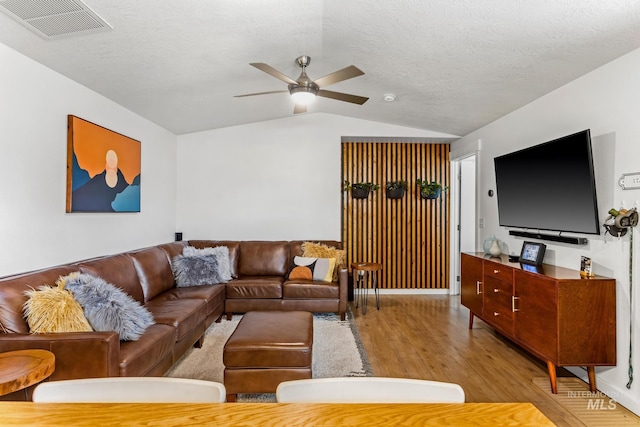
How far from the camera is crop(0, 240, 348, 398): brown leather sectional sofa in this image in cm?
198

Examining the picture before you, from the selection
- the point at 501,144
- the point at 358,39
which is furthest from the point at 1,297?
the point at 501,144

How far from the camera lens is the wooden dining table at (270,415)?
2.29 ft

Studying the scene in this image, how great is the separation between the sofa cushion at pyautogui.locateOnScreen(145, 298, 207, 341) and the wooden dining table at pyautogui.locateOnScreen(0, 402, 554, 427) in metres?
2.15

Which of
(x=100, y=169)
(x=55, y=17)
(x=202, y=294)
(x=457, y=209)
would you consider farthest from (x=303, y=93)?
(x=457, y=209)

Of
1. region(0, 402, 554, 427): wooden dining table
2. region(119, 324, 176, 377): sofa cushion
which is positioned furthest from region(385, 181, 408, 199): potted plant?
region(0, 402, 554, 427): wooden dining table

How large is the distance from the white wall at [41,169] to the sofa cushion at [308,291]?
1.92 metres

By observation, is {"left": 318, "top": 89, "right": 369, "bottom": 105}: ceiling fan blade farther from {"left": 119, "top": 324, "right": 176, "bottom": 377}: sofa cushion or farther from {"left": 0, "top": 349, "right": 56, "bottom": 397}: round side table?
{"left": 0, "top": 349, "right": 56, "bottom": 397}: round side table

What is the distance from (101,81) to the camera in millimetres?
3219

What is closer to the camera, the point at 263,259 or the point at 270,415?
the point at 270,415

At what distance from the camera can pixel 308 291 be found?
14.3ft

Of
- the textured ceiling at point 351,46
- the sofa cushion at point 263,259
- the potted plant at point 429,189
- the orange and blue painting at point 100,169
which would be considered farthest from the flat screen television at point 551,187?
the orange and blue painting at point 100,169

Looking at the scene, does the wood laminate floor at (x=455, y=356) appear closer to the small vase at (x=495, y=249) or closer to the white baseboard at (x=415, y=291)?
the small vase at (x=495, y=249)

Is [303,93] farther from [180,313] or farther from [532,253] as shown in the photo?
[532,253]

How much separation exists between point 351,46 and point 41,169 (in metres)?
2.66
